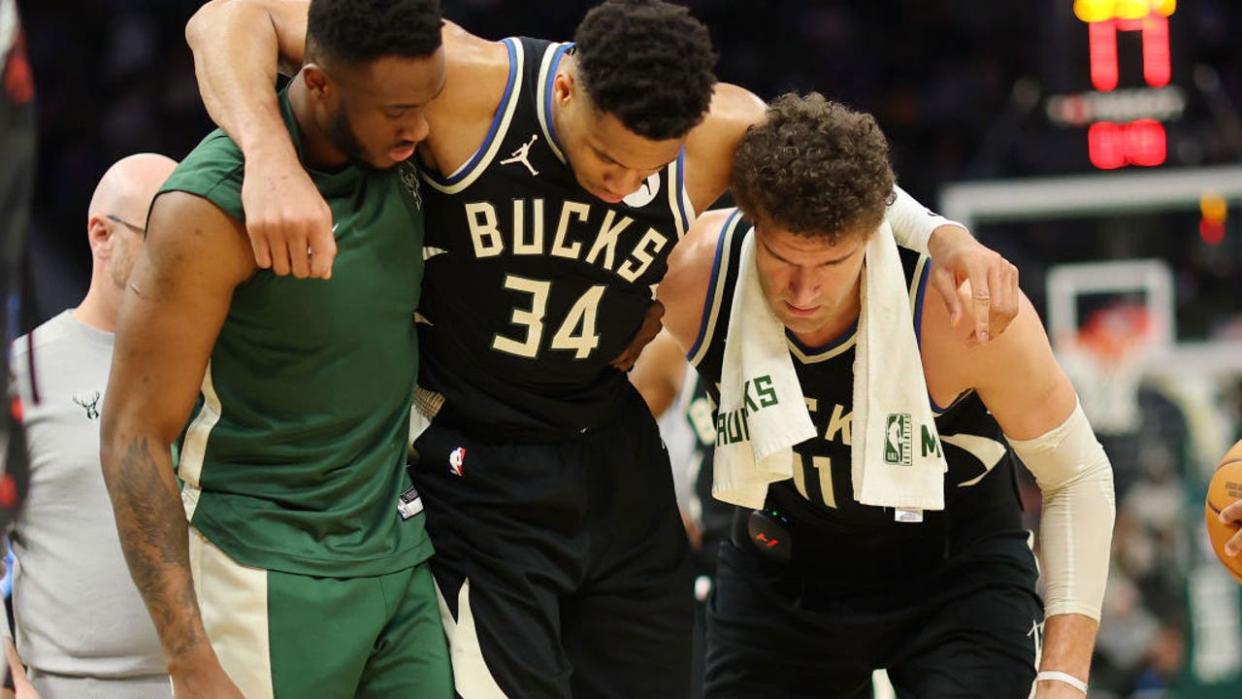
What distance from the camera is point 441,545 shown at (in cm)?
331

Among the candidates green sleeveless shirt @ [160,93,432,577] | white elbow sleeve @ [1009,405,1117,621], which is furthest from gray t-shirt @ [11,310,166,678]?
white elbow sleeve @ [1009,405,1117,621]

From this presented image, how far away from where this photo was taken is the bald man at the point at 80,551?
3799 mm

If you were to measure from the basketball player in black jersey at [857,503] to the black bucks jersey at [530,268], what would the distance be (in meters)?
0.26

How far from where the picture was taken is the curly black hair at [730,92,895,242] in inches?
129

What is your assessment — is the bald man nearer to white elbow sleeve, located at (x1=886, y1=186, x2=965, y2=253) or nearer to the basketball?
white elbow sleeve, located at (x1=886, y1=186, x2=965, y2=253)

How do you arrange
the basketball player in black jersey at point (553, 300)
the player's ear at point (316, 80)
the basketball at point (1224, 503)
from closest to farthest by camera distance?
the player's ear at point (316, 80) < the basketball player in black jersey at point (553, 300) < the basketball at point (1224, 503)

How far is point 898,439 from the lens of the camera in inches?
137

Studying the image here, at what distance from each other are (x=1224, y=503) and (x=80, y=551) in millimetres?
2668

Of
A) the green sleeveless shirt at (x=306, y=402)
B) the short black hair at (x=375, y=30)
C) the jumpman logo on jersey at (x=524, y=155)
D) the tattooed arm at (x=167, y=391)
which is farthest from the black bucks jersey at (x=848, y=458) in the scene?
the tattooed arm at (x=167, y=391)

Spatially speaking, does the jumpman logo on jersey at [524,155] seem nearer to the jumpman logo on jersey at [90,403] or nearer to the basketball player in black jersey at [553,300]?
the basketball player in black jersey at [553,300]

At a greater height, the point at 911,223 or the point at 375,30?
the point at 375,30

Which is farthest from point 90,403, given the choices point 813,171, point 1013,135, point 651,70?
point 1013,135

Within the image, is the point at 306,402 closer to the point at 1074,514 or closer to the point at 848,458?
the point at 848,458

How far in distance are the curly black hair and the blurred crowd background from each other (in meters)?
5.86
